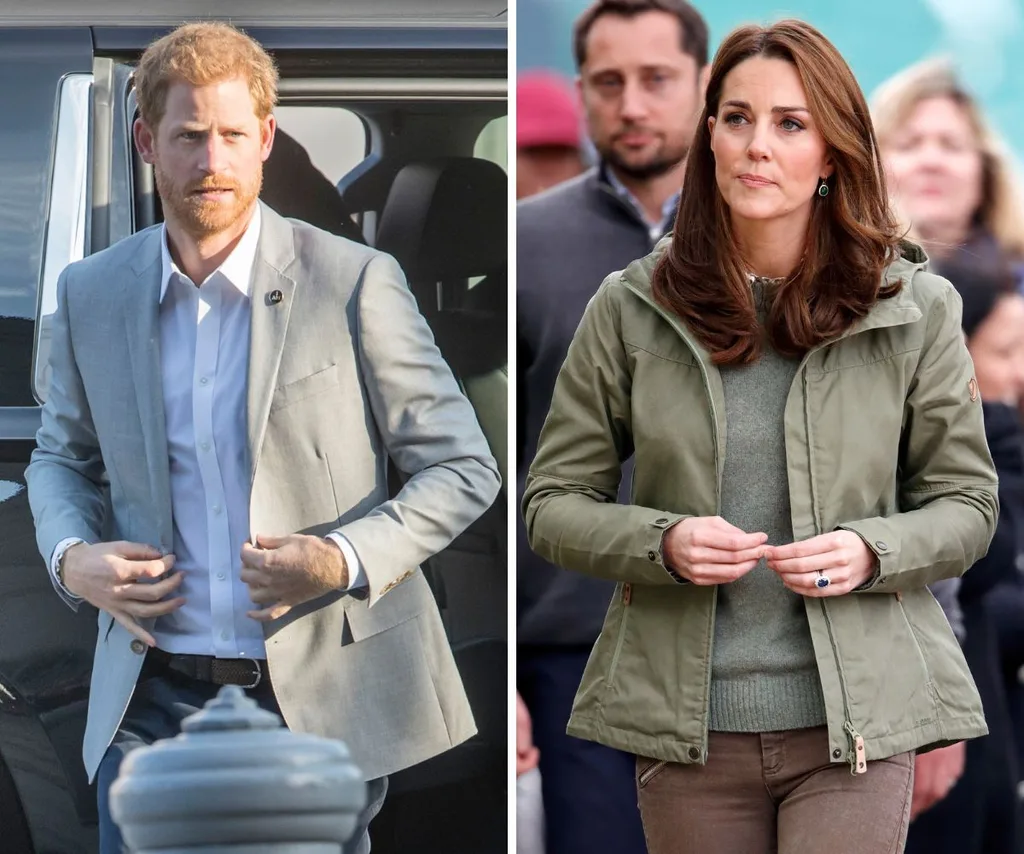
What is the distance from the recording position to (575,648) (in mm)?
3234

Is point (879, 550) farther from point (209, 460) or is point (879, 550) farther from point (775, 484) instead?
point (209, 460)

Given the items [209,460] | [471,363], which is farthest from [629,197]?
[209,460]

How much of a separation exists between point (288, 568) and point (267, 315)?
55 centimetres

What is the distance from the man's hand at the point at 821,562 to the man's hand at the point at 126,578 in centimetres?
152

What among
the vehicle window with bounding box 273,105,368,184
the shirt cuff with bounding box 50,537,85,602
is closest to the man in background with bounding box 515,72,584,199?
the vehicle window with bounding box 273,105,368,184

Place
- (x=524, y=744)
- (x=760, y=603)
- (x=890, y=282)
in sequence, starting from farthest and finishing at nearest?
(x=524, y=744)
(x=890, y=282)
(x=760, y=603)

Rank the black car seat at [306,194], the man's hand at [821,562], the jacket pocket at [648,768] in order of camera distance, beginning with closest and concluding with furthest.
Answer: the man's hand at [821,562]
the jacket pocket at [648,768]
the black car seat at [306,194]

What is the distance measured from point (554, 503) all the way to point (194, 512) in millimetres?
1114

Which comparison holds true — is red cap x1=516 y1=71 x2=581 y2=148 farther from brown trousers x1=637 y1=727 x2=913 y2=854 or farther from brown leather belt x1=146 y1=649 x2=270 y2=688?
brown trousers x1=637 y1=727 x2=913 y2=854

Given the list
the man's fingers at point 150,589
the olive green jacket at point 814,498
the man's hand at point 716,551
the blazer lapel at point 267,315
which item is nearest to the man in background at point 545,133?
the blazer lapel at point 267,315

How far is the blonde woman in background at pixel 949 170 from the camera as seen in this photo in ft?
10.6

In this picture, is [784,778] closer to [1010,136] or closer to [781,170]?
[781,170]

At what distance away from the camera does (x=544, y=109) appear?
3.21m

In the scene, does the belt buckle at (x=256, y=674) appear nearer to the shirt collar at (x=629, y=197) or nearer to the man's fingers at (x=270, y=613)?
the man's fingers at (x=270, y=613)
